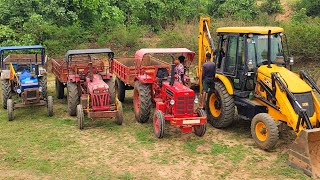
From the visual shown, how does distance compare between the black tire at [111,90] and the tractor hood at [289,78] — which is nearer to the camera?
the tractor hood at [289,78]

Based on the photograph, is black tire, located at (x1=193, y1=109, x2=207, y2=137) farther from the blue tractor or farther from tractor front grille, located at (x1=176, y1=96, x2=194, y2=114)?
the blue tractor

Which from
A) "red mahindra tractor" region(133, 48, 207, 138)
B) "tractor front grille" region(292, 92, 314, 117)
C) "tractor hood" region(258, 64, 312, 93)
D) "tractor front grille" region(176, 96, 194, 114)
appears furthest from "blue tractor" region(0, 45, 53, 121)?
"tractor front grille" region(292, 92, 314, 117)

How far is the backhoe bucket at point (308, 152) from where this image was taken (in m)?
6.86

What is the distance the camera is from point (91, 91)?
31.3 feet

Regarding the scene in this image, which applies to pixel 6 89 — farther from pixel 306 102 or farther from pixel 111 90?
pixel 306 102

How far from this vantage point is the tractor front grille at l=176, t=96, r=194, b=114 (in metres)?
8.58

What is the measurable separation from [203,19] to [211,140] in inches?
134

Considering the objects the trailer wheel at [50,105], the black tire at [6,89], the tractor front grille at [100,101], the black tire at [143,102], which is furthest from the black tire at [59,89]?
the black tire at [143,102]

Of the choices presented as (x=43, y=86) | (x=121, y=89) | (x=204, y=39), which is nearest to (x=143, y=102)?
(x=204, y=39)

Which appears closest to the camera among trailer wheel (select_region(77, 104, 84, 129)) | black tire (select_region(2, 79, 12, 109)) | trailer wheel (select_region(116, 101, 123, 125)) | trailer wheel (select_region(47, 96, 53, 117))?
trailer wheel (select_region(77, 104, 84, 129))

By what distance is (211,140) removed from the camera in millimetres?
8703

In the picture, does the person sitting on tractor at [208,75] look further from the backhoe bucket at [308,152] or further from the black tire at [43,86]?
the black tire at [43,86]

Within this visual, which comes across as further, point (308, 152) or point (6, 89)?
point (6, 89)

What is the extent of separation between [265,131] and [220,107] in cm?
161
